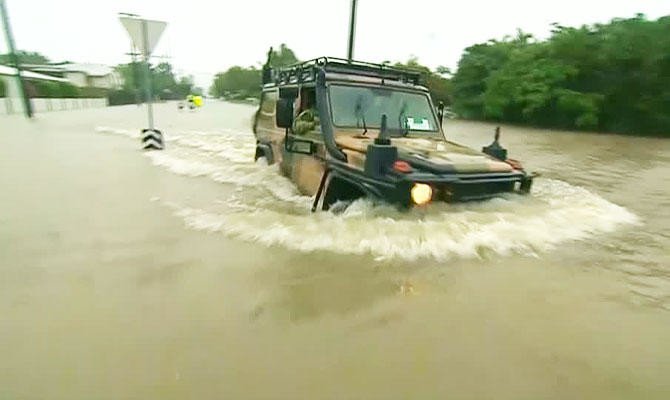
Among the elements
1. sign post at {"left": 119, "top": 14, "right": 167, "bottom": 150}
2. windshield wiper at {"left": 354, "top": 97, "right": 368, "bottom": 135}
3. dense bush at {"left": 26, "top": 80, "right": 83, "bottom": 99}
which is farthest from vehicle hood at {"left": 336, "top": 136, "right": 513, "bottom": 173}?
dense bush at {"left": 26, "top": 80, "right": 83, "bottom": 99}

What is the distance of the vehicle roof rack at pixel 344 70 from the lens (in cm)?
599

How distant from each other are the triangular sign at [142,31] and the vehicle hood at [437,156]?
748cm

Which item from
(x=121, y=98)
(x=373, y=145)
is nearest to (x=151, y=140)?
(x=373, y=145)

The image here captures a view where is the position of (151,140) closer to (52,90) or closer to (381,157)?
(381,157)

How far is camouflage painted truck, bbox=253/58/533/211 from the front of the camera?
4293 millimetres

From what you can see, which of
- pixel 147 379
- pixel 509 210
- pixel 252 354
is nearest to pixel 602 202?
pixel 509 210

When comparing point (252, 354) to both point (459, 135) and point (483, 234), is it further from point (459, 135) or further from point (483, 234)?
point (459, 135)

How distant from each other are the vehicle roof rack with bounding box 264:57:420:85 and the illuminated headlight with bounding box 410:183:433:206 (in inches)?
83.6

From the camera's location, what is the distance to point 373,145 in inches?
169

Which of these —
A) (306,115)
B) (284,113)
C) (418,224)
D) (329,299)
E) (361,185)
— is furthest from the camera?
(306,115)

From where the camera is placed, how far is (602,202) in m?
6.72

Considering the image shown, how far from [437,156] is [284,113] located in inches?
69.2

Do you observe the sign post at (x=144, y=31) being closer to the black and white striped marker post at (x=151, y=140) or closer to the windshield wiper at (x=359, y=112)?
the black and white striped marker post at (x=151, y=140)

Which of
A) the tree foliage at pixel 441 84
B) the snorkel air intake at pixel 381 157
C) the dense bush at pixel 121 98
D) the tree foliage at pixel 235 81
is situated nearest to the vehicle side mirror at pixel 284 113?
the snorkel air intake at pixel 381 157
